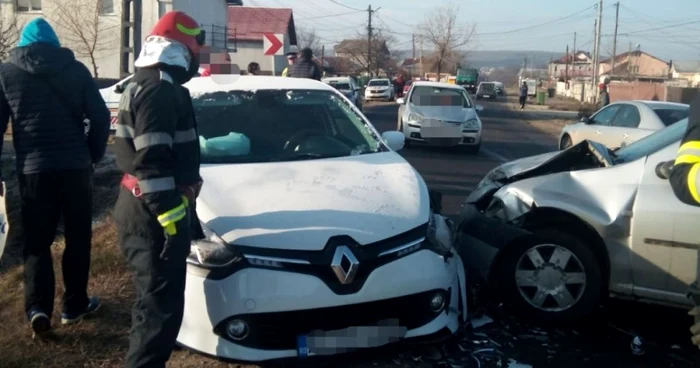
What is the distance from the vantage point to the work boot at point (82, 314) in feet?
15.2

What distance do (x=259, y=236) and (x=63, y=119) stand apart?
148 centimetres

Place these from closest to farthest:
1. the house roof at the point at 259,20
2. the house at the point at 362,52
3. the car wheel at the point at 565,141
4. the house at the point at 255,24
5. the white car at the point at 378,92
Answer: the car wheel at the point at 565,141
the white car at the point at 378,92
the house at the point at 255,24
the house roof at the point at 259,20
the house at the point at 362,52

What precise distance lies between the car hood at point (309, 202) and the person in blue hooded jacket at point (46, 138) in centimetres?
78

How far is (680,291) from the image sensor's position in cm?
464

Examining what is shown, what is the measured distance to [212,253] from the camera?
389 cm

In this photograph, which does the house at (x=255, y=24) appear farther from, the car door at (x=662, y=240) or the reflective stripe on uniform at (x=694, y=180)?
the reflective stripe on uniform at (x=694, y=180)

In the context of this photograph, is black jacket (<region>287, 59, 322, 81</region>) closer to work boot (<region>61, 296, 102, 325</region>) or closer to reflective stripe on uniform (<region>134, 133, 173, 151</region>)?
work boot (<region>61, 296, 102, 325</region>)

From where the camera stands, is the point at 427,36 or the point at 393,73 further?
the point at 393,73

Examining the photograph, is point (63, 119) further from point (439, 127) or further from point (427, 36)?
point (427, 36)

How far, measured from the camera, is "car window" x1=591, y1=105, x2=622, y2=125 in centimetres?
1384

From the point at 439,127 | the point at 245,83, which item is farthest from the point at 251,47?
the point at 245,83

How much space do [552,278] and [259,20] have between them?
55597 mm

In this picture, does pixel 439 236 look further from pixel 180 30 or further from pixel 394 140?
pixel 180 30

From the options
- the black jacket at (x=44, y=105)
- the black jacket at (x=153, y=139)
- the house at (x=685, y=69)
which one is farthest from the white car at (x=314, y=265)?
the house at (x=685, y=69)
